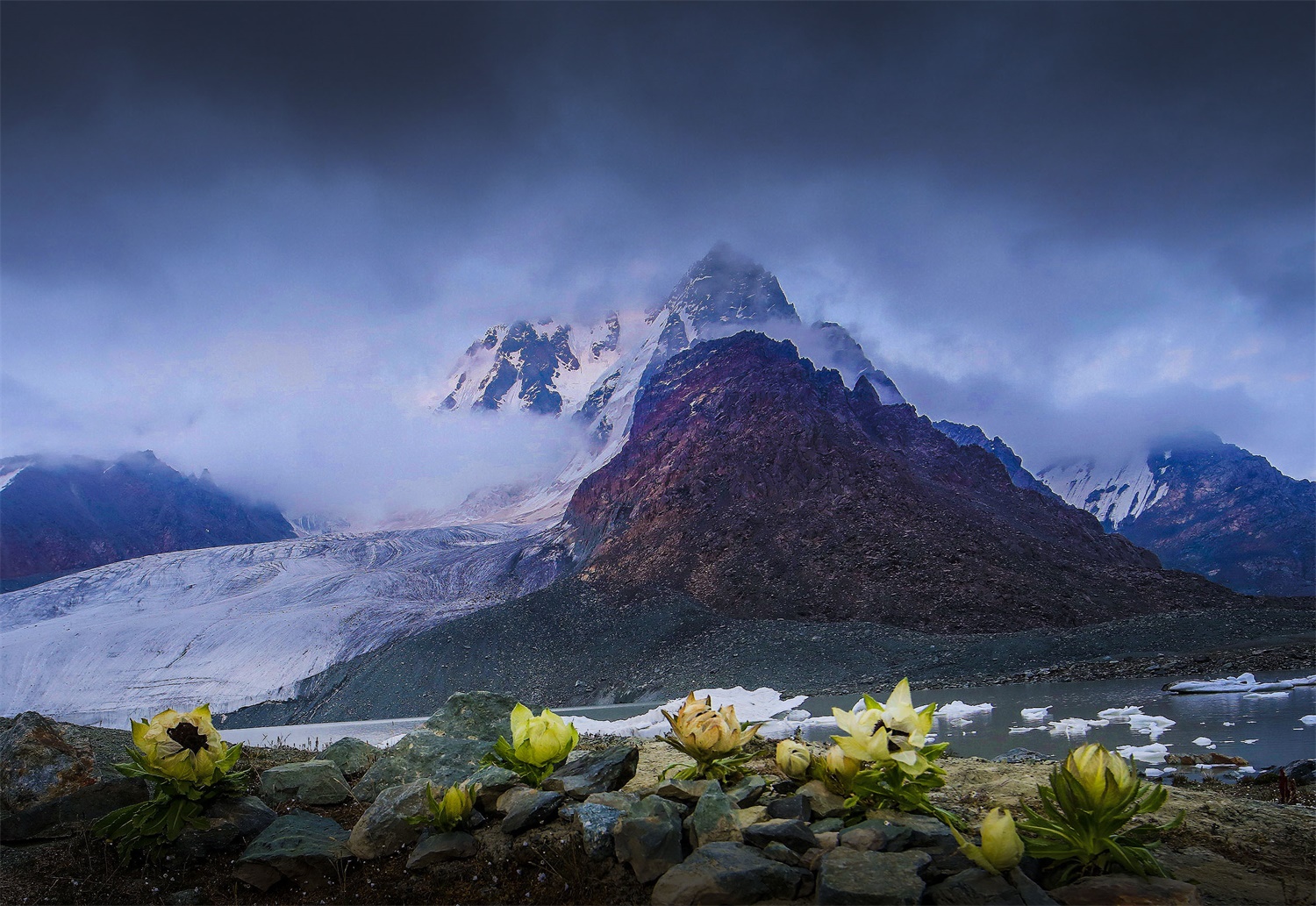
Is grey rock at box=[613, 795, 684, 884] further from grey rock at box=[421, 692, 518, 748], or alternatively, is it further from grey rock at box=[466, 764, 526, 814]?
grey rock at box=[421, 692, 518, 748]

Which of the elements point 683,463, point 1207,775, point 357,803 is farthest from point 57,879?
point 683,463

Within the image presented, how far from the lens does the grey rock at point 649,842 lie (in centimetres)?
317

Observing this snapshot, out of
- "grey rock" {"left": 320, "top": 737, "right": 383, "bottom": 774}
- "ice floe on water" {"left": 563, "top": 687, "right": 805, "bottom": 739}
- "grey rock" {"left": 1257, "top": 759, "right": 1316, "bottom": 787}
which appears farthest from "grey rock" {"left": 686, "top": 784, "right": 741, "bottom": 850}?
"ice floe on water" {"left": 563, "top": 687, "right": 805, "bottom": 739}

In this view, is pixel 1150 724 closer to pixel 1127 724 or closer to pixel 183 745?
pixel 1127 724

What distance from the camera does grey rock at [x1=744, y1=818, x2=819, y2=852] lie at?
3.06 metres

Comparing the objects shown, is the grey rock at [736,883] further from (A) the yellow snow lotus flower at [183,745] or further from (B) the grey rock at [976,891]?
(A) the yellow snow lotus flower at [183,745]

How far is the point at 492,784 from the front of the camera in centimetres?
399

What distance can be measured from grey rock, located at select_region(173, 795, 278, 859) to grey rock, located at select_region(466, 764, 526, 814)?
1.19 metres

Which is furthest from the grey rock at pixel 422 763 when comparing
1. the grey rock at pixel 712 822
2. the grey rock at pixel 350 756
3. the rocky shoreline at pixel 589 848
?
the grey rock at pixel 712 822

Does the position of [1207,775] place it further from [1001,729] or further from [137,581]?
[137,581]

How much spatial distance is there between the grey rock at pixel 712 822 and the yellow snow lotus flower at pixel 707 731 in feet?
1.34

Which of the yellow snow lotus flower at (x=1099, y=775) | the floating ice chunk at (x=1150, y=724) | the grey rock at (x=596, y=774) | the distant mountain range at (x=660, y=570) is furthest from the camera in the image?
the distant mountain range at (x=660, y=570)

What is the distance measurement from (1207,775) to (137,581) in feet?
299

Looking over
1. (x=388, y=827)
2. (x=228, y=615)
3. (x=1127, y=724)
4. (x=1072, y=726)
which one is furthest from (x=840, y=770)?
(x=228, y=615)
